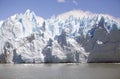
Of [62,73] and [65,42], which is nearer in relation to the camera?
[62,73]

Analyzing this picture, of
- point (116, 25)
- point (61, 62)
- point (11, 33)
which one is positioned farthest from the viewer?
point (11, 33)

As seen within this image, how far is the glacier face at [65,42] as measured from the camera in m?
19.5

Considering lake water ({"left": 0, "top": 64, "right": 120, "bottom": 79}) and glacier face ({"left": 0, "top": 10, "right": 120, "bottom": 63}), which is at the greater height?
glacier face ({"left": 0, "top": 10, "right": 120, "bottom": 63})

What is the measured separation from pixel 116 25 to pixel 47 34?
4.95m

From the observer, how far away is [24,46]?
67.1 feet

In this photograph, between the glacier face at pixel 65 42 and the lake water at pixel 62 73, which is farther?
the glacier face at pixel 65 42

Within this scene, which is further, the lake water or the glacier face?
the glacier face

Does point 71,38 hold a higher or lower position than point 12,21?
lower

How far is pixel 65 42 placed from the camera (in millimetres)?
19984

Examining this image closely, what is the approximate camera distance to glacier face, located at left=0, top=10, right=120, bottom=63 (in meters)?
19.5

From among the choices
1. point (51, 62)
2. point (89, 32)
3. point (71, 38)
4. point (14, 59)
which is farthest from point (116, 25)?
point (14, 59)

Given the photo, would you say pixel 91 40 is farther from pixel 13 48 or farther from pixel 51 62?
pixel 13 48

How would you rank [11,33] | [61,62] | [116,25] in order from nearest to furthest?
[116,25] → [61,62] → [11,33]

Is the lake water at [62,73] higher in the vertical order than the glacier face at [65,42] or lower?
lower
